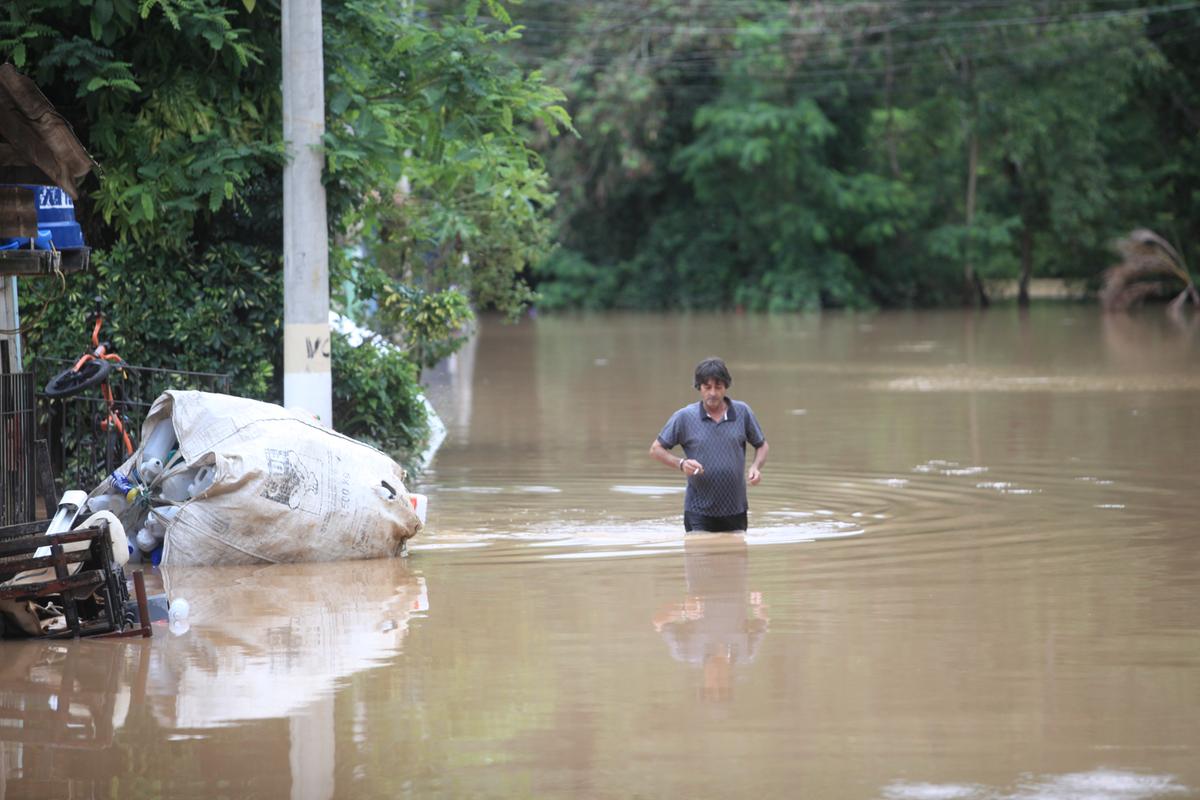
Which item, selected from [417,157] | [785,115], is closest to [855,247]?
[785,115]

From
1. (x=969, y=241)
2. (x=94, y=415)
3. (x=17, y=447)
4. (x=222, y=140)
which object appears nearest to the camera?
(x=17, y=447)

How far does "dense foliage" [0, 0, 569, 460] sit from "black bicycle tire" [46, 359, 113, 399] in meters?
2.19

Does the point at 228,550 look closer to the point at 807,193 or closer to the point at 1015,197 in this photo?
the point at 807,193

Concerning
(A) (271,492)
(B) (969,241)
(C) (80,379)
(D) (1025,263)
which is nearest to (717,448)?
(A) (271,492)

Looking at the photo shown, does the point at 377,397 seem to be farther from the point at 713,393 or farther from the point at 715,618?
the point at 715,618

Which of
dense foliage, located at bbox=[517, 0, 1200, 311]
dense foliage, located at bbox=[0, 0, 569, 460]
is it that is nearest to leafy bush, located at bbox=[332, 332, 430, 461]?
dense foliage, located at bbox=[0, 0, 569, 460]

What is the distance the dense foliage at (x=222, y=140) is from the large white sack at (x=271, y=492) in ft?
9.30

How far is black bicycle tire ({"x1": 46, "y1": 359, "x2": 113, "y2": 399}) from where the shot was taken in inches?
434

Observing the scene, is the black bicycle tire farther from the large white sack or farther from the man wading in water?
the man wading in water

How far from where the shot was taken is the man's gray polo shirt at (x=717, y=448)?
11.6 metres

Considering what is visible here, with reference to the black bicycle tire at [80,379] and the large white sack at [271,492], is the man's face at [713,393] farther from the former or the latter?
the black bicycle tire at [80,379]

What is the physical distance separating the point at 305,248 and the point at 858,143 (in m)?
53.1

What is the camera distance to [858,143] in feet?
211

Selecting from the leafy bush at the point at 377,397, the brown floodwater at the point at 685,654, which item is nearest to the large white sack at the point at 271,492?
the brown floodwater at the point at 685,654
